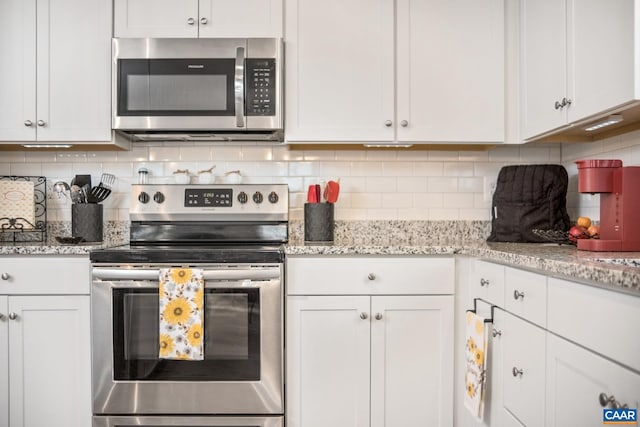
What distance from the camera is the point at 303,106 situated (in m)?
2.30

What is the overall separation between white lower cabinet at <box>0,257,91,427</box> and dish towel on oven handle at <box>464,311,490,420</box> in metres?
1.53

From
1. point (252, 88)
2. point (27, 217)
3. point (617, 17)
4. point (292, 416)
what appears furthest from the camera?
point (27, 217)

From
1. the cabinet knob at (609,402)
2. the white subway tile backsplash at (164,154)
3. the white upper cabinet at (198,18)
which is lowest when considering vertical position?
the cabinet knob at (609,402)

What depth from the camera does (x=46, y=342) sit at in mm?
2059

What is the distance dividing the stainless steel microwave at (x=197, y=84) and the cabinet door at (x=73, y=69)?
0.26ft

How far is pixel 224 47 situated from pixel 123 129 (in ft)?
1.98

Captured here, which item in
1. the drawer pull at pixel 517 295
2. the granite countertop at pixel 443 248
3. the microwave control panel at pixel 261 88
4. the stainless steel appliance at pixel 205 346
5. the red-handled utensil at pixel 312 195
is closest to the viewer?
the granite countertop at pixel 443 248

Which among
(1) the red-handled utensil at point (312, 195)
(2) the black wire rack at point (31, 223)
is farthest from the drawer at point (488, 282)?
(2) the black wire rack at point (31, 223)

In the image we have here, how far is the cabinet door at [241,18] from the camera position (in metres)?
2.30

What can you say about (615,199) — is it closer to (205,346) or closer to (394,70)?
(394,70)

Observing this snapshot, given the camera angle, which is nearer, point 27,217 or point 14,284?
point 14,284

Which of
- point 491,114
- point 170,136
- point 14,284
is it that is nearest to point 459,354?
point 491,114

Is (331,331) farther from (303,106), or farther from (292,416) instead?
(303,106)

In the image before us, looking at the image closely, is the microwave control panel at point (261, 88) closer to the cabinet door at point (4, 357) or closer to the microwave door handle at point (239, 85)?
the microwave door handle at point (239, 85)
